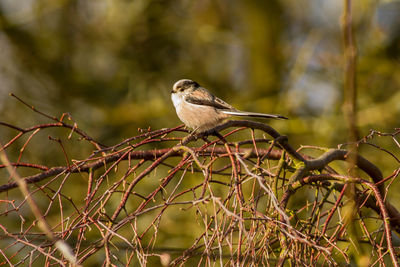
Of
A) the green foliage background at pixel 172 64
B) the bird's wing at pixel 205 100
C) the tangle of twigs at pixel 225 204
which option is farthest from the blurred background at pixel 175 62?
the bird's wing at pixel 205 100

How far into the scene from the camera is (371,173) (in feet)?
10.5

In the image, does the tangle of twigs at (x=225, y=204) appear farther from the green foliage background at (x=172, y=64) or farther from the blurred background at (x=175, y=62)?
the blurred background at (x=175, y=62)

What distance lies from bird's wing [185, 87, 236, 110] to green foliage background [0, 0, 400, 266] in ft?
6.61

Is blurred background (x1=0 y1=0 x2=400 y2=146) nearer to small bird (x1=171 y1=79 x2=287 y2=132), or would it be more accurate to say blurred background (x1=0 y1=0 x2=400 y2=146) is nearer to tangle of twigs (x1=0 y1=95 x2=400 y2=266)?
tangle of twigs (x1=0 y1=95 x2=400 y2=266)

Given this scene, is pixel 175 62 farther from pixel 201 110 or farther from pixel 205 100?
pixel 201 110

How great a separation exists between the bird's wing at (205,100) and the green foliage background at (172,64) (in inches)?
79.3

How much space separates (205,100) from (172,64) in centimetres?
394

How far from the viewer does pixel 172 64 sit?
27.5 ft

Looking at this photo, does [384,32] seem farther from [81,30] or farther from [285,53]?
[81,30]

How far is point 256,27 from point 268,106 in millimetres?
1973

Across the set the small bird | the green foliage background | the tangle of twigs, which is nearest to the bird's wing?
the small bird

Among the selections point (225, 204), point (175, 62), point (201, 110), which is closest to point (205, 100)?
point (201, 110)

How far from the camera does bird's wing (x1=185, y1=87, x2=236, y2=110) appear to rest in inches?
177

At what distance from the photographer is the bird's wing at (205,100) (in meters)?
4.49
